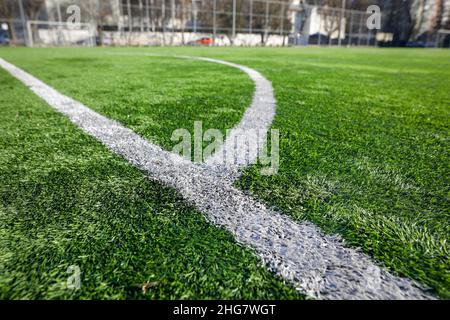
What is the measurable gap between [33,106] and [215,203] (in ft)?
10.5

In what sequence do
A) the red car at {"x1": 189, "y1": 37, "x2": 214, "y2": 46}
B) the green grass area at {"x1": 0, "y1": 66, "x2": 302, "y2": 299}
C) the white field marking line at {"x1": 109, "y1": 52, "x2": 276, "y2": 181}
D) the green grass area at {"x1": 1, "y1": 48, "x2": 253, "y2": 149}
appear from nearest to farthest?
the green grass area at {"x1": 0, "y1": 66, "x2": 302, "y2": 299}, the white field marking line at {"x1": 109, "y1": 52, "x2": 276, "y2": 181}, the green grass area at {"x1": 1, "y1": 48, "x2": 253, "y2": 149}, the red car at {"x1": 189, "y1": 37, "x2": 214, "y2": 46}

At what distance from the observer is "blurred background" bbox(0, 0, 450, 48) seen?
2745cm

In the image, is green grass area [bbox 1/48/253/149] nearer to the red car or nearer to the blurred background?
the blurred background

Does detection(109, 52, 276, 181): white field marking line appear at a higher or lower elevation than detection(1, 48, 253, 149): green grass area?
lower

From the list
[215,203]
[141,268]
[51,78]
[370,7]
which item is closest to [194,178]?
[215,203]

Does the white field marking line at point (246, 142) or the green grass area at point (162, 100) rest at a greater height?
the green grass area at point (162, 100)

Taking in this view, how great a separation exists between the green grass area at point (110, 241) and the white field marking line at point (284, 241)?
0.22 feet

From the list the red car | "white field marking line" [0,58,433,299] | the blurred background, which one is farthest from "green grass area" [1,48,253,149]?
the red car

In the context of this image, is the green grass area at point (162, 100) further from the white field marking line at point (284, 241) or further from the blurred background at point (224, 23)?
the blurred background at point (224, 23)

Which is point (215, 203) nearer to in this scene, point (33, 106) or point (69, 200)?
point (69, 200)

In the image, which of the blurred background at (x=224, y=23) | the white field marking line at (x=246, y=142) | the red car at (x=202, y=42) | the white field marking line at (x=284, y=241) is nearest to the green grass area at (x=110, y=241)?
the white field marking line at (x=284, y=241)

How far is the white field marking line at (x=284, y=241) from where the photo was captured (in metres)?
0.96

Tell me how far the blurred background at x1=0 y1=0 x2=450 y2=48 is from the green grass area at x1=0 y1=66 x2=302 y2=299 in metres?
29.6
